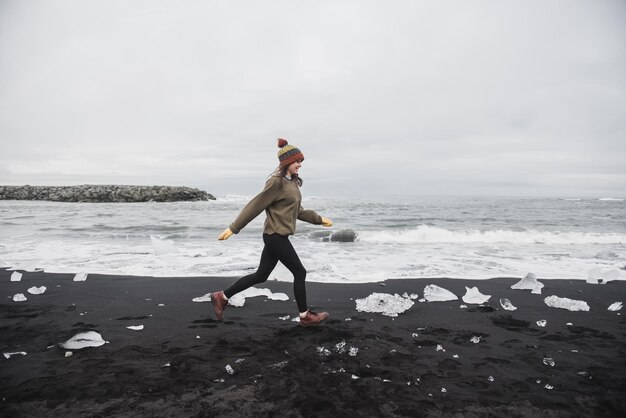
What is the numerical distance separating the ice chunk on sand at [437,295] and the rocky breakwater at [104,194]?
44.1 meters

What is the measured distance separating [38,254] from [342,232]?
9.25 meters

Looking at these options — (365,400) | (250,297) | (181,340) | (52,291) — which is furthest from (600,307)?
(52,291)

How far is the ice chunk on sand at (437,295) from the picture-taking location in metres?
5.66

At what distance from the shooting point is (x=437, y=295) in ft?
18.8

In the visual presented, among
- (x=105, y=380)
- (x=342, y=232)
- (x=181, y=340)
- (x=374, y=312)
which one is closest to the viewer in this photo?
(x=105, y=380)

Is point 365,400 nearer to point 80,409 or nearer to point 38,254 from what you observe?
point 80,409

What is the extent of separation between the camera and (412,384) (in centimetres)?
300

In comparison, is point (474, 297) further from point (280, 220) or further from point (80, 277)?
point (80, 277)

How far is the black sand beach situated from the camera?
267cm

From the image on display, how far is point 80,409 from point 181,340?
1.37m

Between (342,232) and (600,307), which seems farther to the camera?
(342,232)

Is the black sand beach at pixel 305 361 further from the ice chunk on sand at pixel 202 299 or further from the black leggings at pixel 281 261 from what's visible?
the black leggings at pixel 281 261

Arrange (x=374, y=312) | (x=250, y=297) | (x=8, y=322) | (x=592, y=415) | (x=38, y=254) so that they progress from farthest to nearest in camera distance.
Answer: (x=38, y=254) → (x=250, y=297) → (x=374, y=312) → (x=8, y=322) → (x=592, y=415)

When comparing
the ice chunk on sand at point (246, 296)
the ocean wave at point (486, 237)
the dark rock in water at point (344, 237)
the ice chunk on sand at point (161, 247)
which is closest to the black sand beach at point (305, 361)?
the ice chunk on sand at point (246, 296)
